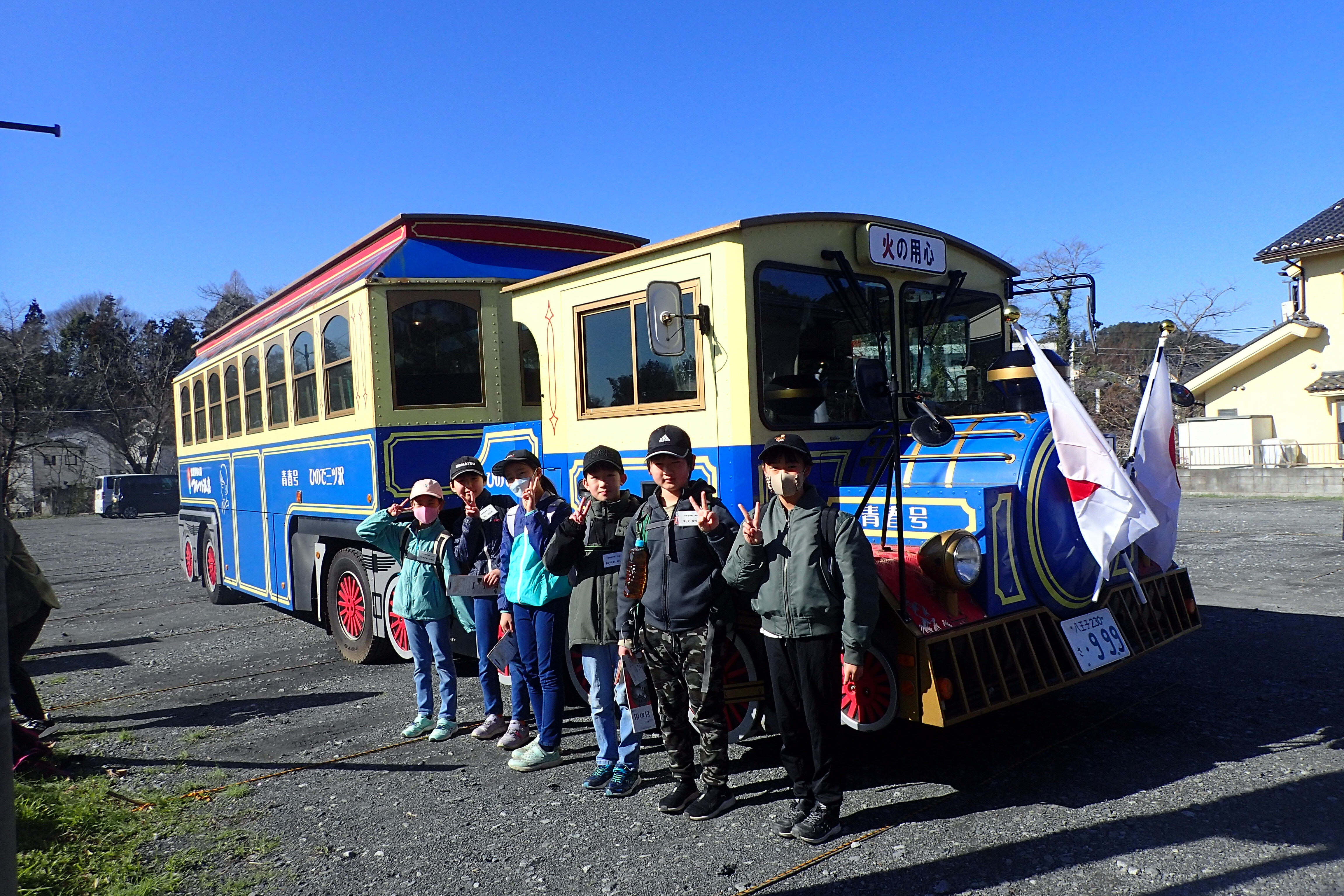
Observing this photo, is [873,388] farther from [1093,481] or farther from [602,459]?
[602,459]

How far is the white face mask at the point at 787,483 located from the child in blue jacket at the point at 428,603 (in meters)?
2.43

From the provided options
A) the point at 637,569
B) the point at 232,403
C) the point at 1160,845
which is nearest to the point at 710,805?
the point at 637,569

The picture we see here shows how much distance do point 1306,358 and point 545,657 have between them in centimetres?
2821

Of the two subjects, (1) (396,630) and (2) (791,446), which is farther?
(1) (396,630)

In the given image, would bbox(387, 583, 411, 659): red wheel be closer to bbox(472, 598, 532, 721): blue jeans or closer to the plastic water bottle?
bbox(472, 598, 532, 721): blue jeans

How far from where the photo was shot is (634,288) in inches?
213

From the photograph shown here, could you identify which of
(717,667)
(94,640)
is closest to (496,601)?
(717,667)

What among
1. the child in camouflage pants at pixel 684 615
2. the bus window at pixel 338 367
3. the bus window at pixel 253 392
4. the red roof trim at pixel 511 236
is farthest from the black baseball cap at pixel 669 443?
the bus window at pixel 253 392

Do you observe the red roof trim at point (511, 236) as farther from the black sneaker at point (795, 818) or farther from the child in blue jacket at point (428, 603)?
the black sneaker at point (795, 818)

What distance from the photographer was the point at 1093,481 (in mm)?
4559

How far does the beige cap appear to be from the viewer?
227 inches

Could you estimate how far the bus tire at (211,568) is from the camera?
11.6 m

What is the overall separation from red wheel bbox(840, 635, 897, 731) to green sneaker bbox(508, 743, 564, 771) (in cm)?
169

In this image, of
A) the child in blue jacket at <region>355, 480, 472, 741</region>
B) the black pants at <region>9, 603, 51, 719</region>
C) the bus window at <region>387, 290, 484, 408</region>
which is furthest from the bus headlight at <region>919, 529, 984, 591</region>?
the black pants at <region>9, 603, 51, 719</region>
